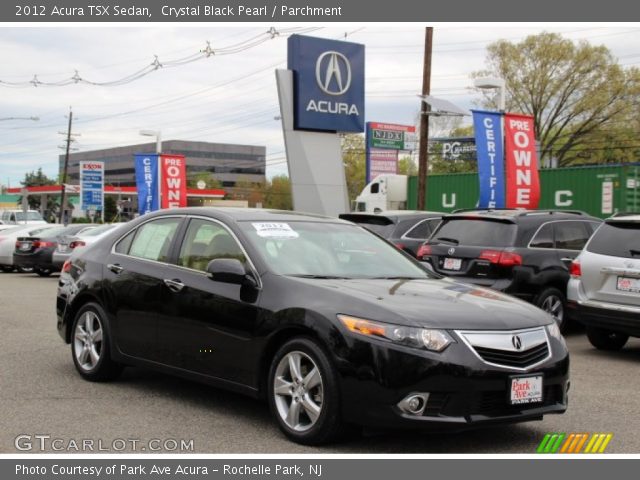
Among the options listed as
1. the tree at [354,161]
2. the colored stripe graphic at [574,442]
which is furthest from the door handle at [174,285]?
the tree at [354,161]

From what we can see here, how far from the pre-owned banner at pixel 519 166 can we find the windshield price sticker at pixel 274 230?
13.8 m

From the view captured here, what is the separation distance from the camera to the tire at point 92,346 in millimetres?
7363

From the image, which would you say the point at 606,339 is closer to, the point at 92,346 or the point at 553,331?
the point at 553,331

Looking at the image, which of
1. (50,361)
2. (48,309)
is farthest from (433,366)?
(48,309)

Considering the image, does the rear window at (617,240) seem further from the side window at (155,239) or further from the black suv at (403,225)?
the side window at (155,239)

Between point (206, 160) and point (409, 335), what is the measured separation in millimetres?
142202

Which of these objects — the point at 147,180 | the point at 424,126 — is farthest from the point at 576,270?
the point at 147,180

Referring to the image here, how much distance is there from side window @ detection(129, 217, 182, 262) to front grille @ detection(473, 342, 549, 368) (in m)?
2.89

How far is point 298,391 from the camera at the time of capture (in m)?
5.52

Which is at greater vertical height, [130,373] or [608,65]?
[608,65]

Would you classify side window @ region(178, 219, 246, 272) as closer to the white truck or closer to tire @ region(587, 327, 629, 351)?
tire @ region(587, 327, 629, 351)

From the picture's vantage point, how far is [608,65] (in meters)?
58.8
